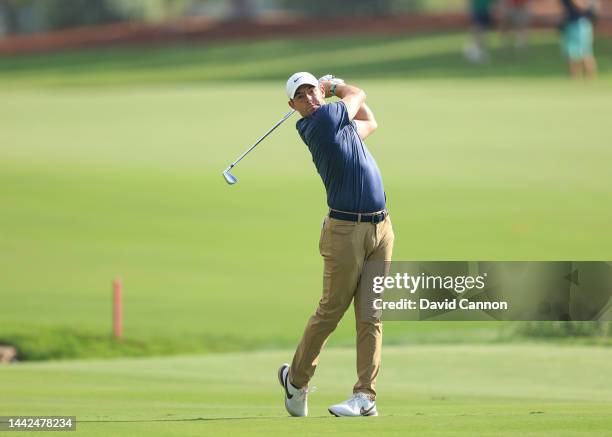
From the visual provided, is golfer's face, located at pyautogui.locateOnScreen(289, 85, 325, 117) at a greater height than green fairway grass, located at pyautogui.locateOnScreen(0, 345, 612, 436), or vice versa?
golfer's face, located at pyautogui.locateOnScreen(289, 85, 325, 117)

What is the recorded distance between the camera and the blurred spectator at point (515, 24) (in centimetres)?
4828

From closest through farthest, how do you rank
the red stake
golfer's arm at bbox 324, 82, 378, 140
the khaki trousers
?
the khaki trousers < golfer's arm at bbox 324, 82, 378, 140 < the red stake

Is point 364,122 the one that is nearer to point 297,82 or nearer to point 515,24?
point 297,82

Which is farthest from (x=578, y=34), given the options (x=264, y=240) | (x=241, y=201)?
(x=264, y=240)

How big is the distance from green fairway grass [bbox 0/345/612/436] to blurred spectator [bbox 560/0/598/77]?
63.0 feet

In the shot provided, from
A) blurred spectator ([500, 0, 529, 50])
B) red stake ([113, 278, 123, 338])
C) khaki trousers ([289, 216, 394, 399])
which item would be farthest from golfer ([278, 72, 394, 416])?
blurred spectator ([500, 0, 529, 50])

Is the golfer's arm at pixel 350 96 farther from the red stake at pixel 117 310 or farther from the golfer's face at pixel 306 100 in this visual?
the red stake at pixel 117 310

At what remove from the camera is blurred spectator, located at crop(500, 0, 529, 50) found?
158 ft

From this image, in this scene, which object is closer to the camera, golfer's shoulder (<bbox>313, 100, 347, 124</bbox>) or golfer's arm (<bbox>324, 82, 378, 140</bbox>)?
golfer's shoulder (<bbox>313, 100, 347, 124</bbox>)

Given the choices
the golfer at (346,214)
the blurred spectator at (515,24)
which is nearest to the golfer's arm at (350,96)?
the golfer at (346,214)

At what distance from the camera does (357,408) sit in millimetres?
8383

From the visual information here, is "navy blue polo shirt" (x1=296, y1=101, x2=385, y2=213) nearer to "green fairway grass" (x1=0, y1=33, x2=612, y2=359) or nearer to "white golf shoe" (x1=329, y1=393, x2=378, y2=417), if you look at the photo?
"white golf shoe" (x1=329, y1=393, x2=378, y2=417)

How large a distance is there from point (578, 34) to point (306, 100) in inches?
1124

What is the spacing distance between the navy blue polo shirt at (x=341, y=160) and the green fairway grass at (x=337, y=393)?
1.32 m
